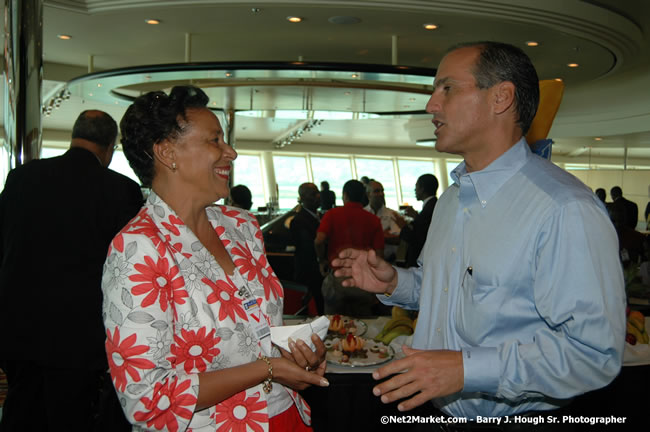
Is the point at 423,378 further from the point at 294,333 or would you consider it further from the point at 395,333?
the point at 395,333

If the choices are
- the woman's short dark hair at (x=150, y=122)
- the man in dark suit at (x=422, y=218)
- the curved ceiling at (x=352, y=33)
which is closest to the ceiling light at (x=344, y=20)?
the curved ceiling at (x=352, y=33)

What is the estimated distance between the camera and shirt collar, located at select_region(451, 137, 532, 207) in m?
1.58

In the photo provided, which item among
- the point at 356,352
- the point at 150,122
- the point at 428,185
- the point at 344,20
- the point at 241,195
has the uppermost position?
the point at 344,20

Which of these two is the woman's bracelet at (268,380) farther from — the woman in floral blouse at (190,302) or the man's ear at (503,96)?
the man's ear at (503,96)

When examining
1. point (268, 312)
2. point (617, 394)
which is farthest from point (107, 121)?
point (617, 394)

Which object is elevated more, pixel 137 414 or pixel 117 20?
pixel 117 20

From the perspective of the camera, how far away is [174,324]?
146cm

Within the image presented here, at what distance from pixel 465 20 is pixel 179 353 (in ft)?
22.1

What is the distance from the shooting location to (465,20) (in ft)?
23.4

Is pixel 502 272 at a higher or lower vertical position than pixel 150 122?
lower

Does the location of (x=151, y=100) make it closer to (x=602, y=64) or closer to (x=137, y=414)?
(x=137, y=414)

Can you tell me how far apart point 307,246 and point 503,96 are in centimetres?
384

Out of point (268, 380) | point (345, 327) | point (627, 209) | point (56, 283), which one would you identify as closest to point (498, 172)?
point (268, 380)

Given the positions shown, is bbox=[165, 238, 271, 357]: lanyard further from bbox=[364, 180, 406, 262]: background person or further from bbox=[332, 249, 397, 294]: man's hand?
bbox=[364, 180, 406, 262]: background person
